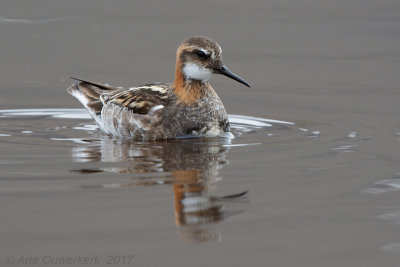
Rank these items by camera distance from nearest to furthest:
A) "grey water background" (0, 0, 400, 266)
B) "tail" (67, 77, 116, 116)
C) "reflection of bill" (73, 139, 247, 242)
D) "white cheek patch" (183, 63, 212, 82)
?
"grey water background" (0, 0, 400, 266), "reflection of bill" (73, 139, 247, 242), "white cheek patch" (183, 63, 212, 82), "tail" (67, 77, 116, 116)

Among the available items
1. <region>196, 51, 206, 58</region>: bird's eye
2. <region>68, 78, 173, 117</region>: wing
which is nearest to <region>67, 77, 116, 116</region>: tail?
<region>68, 78, 173, 117</region>: wing

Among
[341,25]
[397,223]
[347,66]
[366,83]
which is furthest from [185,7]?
[397,223]

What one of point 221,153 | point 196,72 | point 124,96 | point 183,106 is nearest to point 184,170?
point 221,153

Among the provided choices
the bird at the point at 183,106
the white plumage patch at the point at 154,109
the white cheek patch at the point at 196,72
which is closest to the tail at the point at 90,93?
the bird at the point at 183,106

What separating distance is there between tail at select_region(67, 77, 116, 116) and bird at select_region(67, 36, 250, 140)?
56 centimetres

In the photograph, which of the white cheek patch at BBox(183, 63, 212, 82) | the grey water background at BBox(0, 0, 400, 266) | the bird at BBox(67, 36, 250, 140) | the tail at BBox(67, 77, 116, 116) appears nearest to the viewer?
the grey water background at BBox(0, 0, 400, 266)

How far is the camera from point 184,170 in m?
8.74

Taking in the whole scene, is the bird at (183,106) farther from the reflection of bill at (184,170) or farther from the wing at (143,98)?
the reflection of bill at (184,170)

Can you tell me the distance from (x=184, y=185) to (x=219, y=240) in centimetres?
169

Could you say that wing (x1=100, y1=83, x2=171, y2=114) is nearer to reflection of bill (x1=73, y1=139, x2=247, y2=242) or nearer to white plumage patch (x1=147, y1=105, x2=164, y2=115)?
white plumage patch (x1=147, y1=105, x2=164, y2=115)

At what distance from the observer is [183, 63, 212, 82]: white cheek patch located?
1105 cm

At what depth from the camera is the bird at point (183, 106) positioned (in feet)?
35.5

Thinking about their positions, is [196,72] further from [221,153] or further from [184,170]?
[184,170]

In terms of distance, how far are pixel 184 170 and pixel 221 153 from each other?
1044 mm
